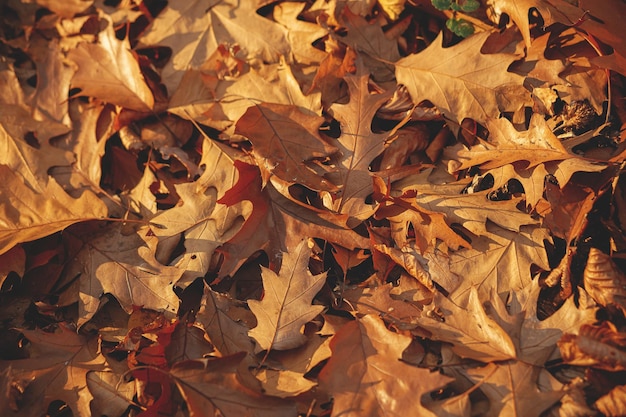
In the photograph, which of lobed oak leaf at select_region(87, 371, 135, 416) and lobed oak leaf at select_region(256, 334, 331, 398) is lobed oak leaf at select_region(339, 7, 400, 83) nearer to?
lobed oak leaf at select_region(256, 334, 331, 398)

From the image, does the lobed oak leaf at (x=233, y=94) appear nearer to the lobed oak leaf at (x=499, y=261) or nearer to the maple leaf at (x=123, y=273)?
the maple leaf at (x=123, y=273)

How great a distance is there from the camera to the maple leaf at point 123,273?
81.0 inches

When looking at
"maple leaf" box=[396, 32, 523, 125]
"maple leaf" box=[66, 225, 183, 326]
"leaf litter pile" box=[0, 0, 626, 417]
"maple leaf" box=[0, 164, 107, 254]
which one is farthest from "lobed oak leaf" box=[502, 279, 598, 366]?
"maple leaf" box=[0, 164, 107, 254]

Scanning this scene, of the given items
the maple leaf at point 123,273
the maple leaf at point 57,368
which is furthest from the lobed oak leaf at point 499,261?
the maple leaf at point 57,368

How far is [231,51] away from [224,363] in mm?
1507

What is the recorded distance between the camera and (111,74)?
255cm

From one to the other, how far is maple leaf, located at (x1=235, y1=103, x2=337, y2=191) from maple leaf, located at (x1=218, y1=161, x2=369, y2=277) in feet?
0.29

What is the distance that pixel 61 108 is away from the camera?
2635mm

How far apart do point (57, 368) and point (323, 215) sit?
1149mm

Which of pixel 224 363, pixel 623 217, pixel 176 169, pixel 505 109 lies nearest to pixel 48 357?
pixel 224 363

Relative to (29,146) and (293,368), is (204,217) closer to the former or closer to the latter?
(293,368)

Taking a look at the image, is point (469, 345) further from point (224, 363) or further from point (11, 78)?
point (11, 78)

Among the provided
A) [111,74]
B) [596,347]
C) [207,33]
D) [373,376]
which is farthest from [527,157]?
[111,74]

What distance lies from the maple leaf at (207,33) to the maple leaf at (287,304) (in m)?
1.10
